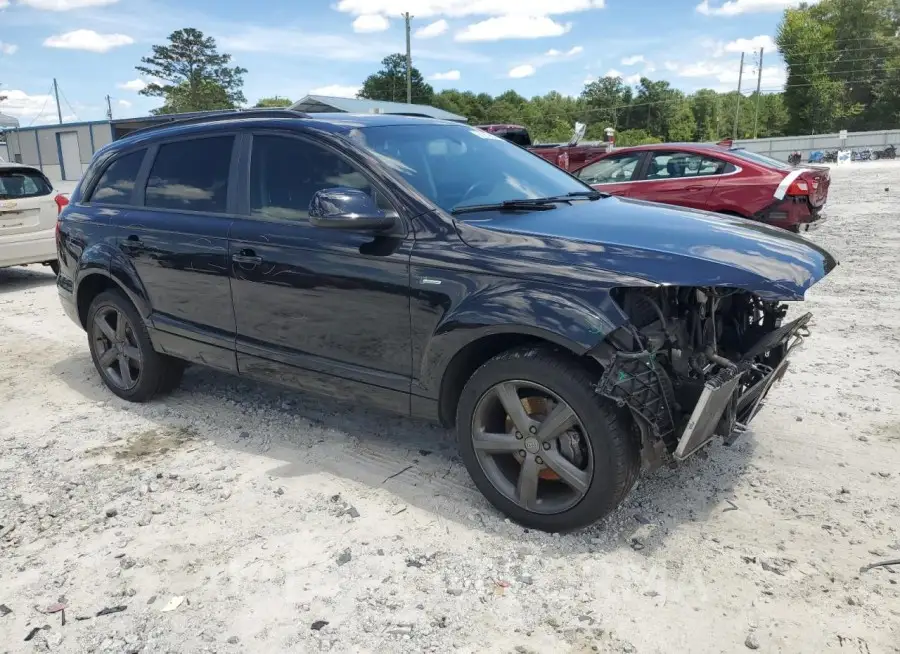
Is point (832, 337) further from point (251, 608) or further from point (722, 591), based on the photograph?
point (251, 608)

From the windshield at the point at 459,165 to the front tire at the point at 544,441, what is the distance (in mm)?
924

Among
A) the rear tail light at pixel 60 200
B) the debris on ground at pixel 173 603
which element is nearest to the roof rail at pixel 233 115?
the debris on ground at pixel 173 603

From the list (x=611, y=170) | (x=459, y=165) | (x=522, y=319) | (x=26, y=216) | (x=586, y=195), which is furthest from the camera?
(x=611, y=170)

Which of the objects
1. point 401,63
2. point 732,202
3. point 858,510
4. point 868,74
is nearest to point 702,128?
point 868,74

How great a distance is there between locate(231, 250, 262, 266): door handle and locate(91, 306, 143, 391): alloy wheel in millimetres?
1369

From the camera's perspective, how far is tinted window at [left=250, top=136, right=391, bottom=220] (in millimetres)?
3633

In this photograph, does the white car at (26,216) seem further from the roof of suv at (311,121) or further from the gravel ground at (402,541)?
the roof of suv at (311,121)

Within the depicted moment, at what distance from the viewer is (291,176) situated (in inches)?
152

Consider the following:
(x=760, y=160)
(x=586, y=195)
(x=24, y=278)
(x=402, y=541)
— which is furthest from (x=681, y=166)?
(x=24, y=278)

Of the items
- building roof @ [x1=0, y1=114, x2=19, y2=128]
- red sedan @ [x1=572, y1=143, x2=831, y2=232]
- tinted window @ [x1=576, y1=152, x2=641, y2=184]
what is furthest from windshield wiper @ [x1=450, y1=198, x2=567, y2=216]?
building roof @ [x1=0, y1=114, x2=19, y2=128]

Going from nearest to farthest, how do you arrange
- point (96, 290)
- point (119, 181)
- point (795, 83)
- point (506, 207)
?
point (506, 207)
point (119, 181)
point (96, 290)
point (795, 83)

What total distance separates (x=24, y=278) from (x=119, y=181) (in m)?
6.78

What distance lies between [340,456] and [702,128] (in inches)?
4155

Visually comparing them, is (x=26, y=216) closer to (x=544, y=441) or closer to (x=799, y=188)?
Answer: (x=544, y=441)
